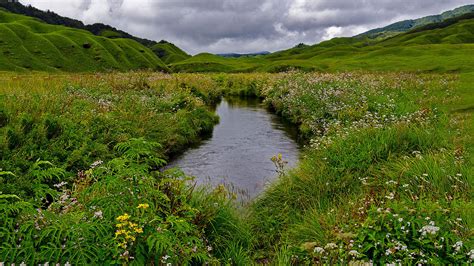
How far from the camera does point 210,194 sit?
26.5ft

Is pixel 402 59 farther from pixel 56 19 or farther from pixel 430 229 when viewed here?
pixel 56 19

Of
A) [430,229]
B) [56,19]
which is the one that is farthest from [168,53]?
[430,229]

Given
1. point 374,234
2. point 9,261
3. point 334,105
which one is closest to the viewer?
point 9,261

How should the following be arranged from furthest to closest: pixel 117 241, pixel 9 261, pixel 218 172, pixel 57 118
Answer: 1. pixel 218 172
2. pixel 57 118
3. pixel 117 241
4. pixel 9 261

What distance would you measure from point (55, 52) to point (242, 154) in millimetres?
71899

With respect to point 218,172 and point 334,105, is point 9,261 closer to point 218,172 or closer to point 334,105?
point 218,172

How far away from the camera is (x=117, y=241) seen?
4145mm

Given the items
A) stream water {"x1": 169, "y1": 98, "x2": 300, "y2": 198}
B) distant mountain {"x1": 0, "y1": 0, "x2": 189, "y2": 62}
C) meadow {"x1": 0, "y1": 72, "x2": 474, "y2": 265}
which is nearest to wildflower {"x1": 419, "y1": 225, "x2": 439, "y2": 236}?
meadow {"x1": 0, "y1": 72, "x2": 474, "y2": 265}

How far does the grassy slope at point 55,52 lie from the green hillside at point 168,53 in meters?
59.1

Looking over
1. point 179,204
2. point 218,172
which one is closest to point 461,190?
point 179,204

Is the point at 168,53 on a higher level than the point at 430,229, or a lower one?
higher

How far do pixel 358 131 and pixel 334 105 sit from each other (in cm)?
767

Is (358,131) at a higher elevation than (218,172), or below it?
higher

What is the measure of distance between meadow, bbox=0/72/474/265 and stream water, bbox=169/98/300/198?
1036 millimetres
